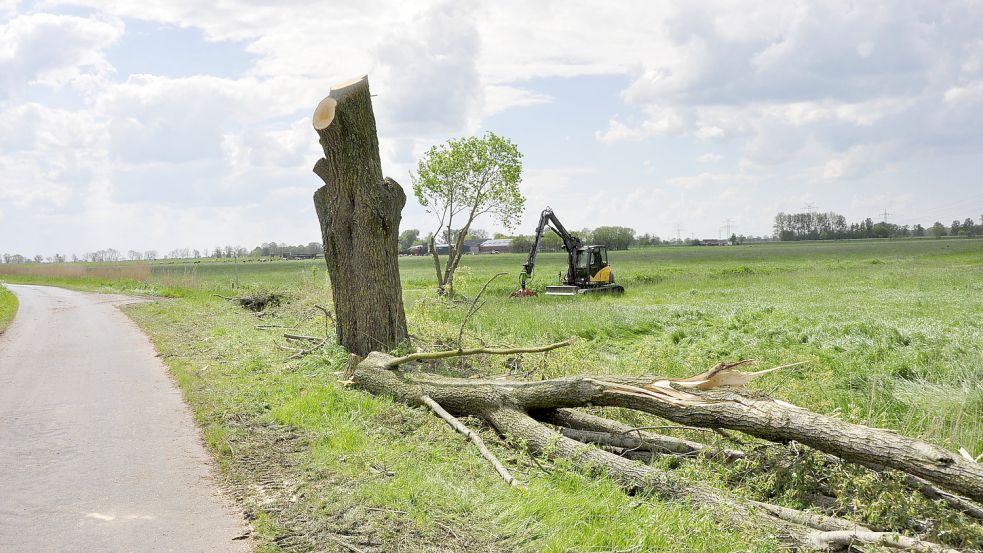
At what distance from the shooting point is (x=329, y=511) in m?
5.22

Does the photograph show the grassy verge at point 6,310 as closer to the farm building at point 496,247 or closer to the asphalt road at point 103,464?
the asphalt road at point 103,464

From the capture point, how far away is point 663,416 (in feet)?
21.7

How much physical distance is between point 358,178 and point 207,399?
4.03 meters

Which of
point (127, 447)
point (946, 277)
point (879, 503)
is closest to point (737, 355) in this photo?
point (879, 503)

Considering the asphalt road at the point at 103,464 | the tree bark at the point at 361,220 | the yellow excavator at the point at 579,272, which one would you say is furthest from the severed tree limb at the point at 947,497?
the yellow excavator at the point at 579,272

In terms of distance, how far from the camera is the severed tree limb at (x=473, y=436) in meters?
5.85

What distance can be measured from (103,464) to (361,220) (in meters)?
5.32

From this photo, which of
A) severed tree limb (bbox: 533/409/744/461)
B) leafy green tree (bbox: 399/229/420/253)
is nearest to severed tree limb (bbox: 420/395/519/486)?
severed tree limb (bbox: 533/409/744/461)

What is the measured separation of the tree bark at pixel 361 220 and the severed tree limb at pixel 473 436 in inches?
124

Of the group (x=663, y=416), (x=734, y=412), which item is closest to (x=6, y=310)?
(x=663, y=416)

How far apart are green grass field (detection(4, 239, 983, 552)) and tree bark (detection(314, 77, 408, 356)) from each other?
2.39ft

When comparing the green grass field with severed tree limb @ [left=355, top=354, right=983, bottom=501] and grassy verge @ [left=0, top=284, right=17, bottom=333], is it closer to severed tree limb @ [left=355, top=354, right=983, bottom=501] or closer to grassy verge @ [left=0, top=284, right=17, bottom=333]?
severed tree limb @ [left=355, top=354, right=983, bottom=501]

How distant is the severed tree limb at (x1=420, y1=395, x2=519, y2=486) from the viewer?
585cm

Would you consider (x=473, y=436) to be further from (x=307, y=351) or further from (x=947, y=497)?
(x=307, y=351)
